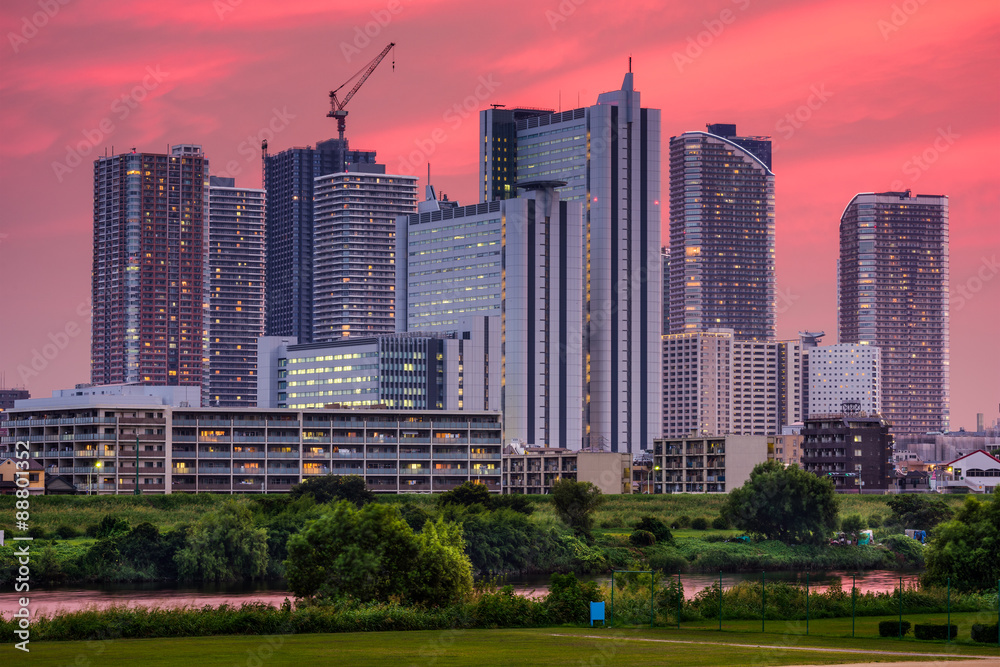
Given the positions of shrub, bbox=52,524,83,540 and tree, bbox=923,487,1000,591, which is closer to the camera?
tree, bbox=923,487,1000,591

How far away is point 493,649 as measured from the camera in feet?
203

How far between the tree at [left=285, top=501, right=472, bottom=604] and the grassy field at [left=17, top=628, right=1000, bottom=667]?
860 cm

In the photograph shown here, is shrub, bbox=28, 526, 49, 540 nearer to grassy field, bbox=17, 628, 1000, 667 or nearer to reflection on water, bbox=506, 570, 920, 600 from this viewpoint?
reflection on water, bbox=506, 570, 920, 600

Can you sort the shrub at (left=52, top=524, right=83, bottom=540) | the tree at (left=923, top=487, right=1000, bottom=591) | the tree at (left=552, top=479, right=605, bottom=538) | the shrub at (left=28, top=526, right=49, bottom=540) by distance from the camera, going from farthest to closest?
1. the tree at (left=552, top=479, right=605, bottom=538)
2. the shrub at (left=52, top=524, right=83, bottom=540)
3. the shrub at (left=28, top=526, right=49, bottom=540)
4. the tree at (left=923, top=487, right=1000, bottom=591)

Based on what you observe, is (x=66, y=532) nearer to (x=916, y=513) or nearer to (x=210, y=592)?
(x=210, y=592)

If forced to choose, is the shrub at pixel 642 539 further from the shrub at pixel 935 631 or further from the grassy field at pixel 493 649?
the shrub at pixel 935 631

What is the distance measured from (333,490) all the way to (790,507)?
202ft

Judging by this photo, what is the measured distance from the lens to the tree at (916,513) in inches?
7520

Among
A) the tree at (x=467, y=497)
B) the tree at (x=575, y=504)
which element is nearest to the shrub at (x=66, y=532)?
the tree at (x=467, y=497)

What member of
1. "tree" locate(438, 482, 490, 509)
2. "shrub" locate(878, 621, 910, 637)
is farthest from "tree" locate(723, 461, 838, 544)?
"shrub" locate(878, 621, 910, 637)

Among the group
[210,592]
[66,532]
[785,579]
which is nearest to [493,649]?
[210,592]

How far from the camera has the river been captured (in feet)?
357

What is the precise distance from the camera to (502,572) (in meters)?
152

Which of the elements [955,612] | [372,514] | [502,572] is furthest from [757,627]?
[502,572]
